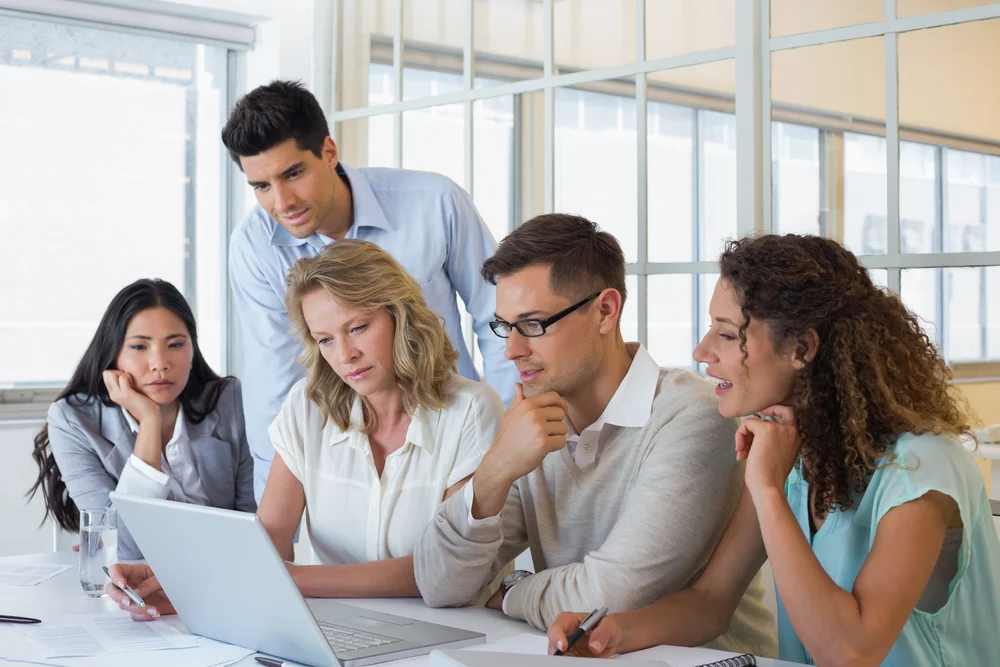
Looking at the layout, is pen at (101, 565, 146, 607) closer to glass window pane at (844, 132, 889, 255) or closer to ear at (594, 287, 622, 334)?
ear at (594, 287, 622, 334)

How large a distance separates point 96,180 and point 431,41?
1.47 m

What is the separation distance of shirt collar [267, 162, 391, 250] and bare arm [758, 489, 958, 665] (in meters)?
1.44

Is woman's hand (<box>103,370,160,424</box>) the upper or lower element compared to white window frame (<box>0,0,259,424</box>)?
lower

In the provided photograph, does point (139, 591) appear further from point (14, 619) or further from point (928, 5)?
point (928, 5)

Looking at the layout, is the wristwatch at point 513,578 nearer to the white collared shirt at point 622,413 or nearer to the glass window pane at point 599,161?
the white collared shirt at point 622,413

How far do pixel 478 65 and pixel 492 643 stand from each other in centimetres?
201

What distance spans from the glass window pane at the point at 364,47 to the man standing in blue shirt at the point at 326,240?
2.70 feet

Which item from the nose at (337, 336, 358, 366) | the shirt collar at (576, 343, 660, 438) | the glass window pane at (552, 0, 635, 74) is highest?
the glass window pane at (552, 0, 635, 74)

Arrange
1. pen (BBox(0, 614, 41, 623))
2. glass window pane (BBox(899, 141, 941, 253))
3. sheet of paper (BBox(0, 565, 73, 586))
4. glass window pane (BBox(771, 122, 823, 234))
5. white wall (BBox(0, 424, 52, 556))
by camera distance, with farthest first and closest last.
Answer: white wall (BBox(0, 424, 52, 556)), glass window pane (BBox(771, 122, 823, 234)), glass window pane (BBox(899, 141, 941, 253)), sheet of paper (BBox(0, 565, 73, 586)), pen (BBox(0, 614, 41, 623))

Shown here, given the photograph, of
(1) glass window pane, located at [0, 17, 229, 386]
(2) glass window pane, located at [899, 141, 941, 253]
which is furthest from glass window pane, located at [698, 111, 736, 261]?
(1) glass window pane, located at [0, 17, 229, 386]

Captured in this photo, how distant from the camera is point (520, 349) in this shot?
1736 mm

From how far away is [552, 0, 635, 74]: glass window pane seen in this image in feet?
Answer: 8.64

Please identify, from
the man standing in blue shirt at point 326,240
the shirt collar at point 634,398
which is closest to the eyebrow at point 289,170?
the man standing in blue shirt at point 326,240

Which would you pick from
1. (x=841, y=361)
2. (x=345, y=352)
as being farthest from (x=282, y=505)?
(x=841, y=361)
